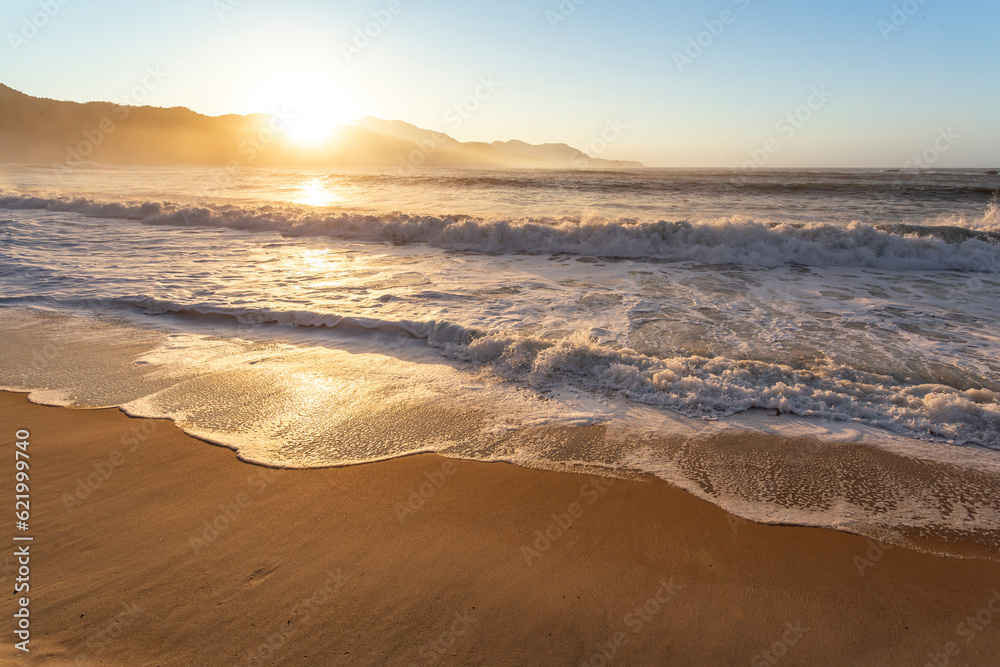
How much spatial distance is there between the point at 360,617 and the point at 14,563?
6.42 ft

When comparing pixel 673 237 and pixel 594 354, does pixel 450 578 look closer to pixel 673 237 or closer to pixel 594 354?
pixel 594 354

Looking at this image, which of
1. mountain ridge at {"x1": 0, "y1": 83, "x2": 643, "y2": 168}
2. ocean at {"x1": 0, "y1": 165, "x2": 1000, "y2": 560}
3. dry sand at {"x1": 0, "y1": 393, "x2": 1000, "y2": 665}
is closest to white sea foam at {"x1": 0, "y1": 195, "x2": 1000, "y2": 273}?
ocean at {"x1": 0, "y1": 165, "x2": 1000, "y2": 560}

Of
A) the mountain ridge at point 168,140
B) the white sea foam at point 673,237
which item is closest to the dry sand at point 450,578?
the white sea foam at point 673,237

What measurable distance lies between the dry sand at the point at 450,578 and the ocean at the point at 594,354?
0.35m

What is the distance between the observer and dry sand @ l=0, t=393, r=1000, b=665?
220 cm

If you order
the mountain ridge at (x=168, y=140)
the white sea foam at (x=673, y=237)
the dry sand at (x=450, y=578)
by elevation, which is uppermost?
the mountain ridge at (x=168, y=140)

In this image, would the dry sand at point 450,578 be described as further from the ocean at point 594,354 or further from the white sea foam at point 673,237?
the white sea foam at point 673,237

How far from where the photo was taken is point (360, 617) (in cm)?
232

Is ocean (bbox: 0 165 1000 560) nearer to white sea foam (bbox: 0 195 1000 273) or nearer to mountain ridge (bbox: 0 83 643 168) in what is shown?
white sea foam (bbox: 0 195 1000 273)

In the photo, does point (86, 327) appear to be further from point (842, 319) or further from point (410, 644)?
point (842, 319)

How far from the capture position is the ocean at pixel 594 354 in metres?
3.66

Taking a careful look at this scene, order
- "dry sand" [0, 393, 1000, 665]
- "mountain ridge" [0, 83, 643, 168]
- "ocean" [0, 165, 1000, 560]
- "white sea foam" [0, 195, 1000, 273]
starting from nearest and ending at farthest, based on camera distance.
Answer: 1. "dry sand" [0, 393, 1000, 665]
2. "ocean" [0, 165, 1000, 560]
3. "white sea foam" [0, 195, 1000, 273]
4. "mountain ridge" [0, 83, 643, 168]

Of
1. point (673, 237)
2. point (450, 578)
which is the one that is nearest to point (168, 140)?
point (673, 237)

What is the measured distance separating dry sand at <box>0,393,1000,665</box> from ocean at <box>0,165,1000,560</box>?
1.14ft
